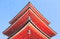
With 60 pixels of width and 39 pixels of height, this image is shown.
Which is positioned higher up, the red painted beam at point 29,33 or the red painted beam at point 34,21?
the red painted beam at point 34,21

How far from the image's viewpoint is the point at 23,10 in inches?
712

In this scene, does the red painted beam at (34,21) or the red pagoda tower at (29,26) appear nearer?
the red pagoda tower at (29,26)

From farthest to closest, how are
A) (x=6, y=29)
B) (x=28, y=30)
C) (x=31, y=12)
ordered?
1. (x=6, y=29)
2. (x=31, y=12)
3. (x=28, y=30)

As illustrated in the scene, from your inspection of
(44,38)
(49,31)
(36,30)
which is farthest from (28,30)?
(49,31)

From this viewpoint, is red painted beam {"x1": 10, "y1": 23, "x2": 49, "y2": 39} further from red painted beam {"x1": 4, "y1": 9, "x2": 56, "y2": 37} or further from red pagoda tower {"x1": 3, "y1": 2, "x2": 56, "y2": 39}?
red painted beam {"x1": 4, "y1": 9, "x2": 56, "y2": 37}

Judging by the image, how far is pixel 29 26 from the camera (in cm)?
1402

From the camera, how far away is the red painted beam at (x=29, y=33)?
559 inches

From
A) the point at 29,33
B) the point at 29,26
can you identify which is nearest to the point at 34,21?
the point at 29,33

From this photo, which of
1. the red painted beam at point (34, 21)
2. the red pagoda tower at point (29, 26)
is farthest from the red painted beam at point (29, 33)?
the red painted beam at point (34, 21)

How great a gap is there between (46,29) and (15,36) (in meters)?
4.21

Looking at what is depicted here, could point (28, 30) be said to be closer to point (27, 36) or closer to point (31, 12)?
point (27, 36)

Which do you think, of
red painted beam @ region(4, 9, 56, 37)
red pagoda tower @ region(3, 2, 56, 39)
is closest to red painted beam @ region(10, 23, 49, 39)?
red pagoda tower @ region(3, 2, 56, 39)

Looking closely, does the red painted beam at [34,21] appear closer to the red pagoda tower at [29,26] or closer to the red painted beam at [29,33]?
the red pagoda tower at [29,26]

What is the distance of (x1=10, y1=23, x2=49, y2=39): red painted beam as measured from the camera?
14201mm
